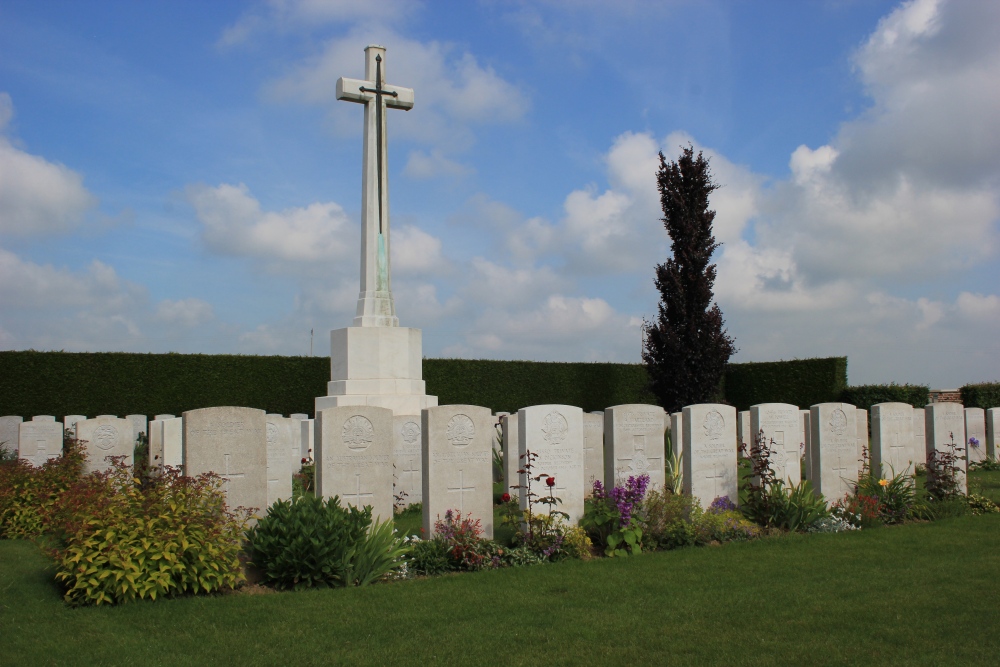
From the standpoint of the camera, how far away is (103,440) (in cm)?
1073

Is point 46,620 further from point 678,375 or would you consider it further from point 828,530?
point 678,375

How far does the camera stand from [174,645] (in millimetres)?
4828

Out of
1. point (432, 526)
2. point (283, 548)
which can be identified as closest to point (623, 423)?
point (432, 526)

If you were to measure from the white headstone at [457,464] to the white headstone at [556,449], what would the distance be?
380 millimetres

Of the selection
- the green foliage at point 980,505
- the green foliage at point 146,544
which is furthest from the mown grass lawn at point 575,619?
the green foliage at point 980,505

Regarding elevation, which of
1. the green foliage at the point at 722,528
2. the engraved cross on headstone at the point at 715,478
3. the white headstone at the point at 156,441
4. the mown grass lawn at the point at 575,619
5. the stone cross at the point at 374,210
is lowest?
the mown grass lawn at the point at 575,619

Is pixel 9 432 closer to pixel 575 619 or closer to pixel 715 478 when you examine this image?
pixel 715 478

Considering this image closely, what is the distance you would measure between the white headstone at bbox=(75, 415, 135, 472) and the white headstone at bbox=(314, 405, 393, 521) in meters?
4.81

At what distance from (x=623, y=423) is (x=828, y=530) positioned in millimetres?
2778

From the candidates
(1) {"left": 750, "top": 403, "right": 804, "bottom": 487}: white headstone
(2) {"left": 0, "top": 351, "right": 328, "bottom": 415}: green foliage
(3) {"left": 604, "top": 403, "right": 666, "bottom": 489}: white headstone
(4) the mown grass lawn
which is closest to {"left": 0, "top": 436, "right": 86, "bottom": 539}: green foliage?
(4) the mown grass lawn

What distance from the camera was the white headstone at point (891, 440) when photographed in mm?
10242

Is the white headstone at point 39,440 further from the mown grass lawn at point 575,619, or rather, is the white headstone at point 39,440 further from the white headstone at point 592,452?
the white headstone at point 592,452

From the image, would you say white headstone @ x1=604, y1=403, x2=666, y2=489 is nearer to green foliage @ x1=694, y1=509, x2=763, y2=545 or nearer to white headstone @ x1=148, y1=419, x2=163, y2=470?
green foliage @ x1=694, y1=509, x2=763, y2=545

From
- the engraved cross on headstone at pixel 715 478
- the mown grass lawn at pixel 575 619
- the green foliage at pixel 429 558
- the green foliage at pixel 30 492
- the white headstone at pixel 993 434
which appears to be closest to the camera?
the mown grass lawn at pixel 575 619
